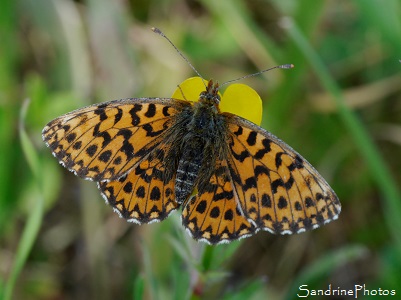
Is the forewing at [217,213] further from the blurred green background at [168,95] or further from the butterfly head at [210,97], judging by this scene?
the blurred green background at [168,95]

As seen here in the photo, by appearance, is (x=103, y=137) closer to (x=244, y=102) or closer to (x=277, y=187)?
(x=244, y=102)

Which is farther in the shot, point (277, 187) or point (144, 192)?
point (144, 192)

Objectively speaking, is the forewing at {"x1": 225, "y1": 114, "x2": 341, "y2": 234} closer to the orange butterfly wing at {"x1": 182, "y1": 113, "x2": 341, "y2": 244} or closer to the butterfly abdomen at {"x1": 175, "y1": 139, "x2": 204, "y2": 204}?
the orange butterfly wing at {"x1": 182, "y1": 113, "x2": 341, "y2": 244}

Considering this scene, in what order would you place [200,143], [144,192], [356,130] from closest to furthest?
[144,192] < [200,143] < [356,130]

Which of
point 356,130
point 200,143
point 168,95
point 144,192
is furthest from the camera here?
point 168,95

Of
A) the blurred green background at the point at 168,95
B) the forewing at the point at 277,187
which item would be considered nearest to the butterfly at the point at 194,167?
the forewing at the point at 277,187

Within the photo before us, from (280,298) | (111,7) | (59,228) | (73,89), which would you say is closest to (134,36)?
(111,7)

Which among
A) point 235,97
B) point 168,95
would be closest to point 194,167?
point 235,97
